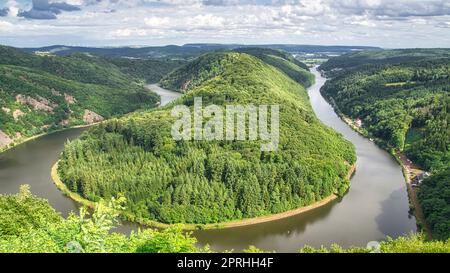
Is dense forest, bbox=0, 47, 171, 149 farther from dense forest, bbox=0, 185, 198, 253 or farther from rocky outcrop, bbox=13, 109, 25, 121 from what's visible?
dense forest, bbox=0, 185, 198, 253

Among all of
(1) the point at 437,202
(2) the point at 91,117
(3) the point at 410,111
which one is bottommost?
(1) the point at 437,202

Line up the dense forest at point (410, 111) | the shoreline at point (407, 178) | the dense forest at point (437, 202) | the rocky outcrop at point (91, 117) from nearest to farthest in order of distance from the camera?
the dense forest at point (437, 202) → the shoreline at point (407, 178) → the dense forest at point (410, 111) → the rocky outcrop at point (91, 117)

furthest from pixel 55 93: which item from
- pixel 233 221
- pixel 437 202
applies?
pixel 437 202

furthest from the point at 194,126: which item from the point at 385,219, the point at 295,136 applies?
the point at 385,219

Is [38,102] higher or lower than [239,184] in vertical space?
higher

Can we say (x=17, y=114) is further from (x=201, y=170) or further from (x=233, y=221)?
(x=233, y=221)

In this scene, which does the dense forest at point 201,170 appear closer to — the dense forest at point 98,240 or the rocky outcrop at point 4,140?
the dense forest at point 98,240

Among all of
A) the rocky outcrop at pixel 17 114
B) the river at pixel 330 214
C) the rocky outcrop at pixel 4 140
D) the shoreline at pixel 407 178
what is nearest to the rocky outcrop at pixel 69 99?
the rocky outcrop at pixel 17 114

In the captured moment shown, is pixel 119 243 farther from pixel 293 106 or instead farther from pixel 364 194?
pixel 293 106
